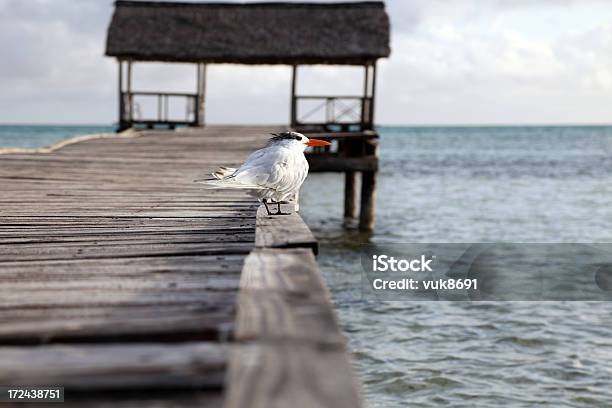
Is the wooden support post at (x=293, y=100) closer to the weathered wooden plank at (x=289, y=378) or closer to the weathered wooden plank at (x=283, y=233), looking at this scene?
the weathered wooden plank at (x=283, y=233)

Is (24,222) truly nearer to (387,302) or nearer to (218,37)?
(387,302)

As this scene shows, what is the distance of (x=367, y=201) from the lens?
17.3m

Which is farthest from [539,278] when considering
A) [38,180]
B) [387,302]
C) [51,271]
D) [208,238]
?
[51,271]

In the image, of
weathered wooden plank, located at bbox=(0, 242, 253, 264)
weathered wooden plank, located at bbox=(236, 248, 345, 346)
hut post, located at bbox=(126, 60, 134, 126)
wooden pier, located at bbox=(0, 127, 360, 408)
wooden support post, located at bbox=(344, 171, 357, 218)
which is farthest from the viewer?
hut post, located at bbox=(126, 60, 134, 126)

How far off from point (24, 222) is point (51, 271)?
1768 millimetres

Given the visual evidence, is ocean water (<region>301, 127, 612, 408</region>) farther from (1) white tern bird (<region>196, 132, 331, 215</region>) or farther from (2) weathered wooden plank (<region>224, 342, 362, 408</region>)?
(2) weathered wooden plank (<region>224, 342, 362, 408</region>)

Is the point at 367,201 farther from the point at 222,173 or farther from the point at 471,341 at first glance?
the point at 222,173

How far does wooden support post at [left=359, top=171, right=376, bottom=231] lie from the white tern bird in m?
12.5

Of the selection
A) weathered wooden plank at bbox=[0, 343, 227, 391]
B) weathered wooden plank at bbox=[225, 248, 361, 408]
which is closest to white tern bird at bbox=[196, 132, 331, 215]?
weathered wooden plank at bbox=[225, 248, 361, 408]

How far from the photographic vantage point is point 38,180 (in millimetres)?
7676
